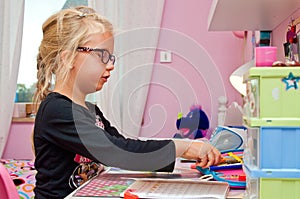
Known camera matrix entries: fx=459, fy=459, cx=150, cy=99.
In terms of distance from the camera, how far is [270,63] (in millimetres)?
608

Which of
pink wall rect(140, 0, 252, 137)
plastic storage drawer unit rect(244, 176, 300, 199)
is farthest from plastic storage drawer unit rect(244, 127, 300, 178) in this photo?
pink wall rect(140, 0, 252, 137)

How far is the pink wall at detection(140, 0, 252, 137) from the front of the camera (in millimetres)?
2646

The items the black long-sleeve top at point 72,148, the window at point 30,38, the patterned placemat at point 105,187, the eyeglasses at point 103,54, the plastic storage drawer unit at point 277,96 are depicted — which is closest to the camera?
the plastic storage drawer unit at point 277,96

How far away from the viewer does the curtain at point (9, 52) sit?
274cm

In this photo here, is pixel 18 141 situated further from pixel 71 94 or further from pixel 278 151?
pixel 278 151

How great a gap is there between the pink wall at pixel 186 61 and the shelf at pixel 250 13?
1.05m

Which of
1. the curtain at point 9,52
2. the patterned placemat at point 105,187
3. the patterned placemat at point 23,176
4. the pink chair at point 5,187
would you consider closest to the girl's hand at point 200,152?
the patterned placemat at point 105,187

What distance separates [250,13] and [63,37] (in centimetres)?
53

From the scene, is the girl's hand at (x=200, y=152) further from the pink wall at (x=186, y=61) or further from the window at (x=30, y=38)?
the window at (x=30, y=38)

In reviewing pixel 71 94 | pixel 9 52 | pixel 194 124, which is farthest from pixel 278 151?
pixel 9 52

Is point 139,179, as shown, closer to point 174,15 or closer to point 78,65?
point 78,65

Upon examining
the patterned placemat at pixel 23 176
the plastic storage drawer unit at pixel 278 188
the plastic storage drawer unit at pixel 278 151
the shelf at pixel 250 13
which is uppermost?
the shelf at pixel 250 13

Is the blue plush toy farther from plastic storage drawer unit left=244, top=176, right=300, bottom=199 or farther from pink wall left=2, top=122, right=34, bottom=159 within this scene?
plastic storage drawer unit left=244, top=176, right=300, bottom=199

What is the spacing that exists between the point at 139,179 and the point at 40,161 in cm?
30
